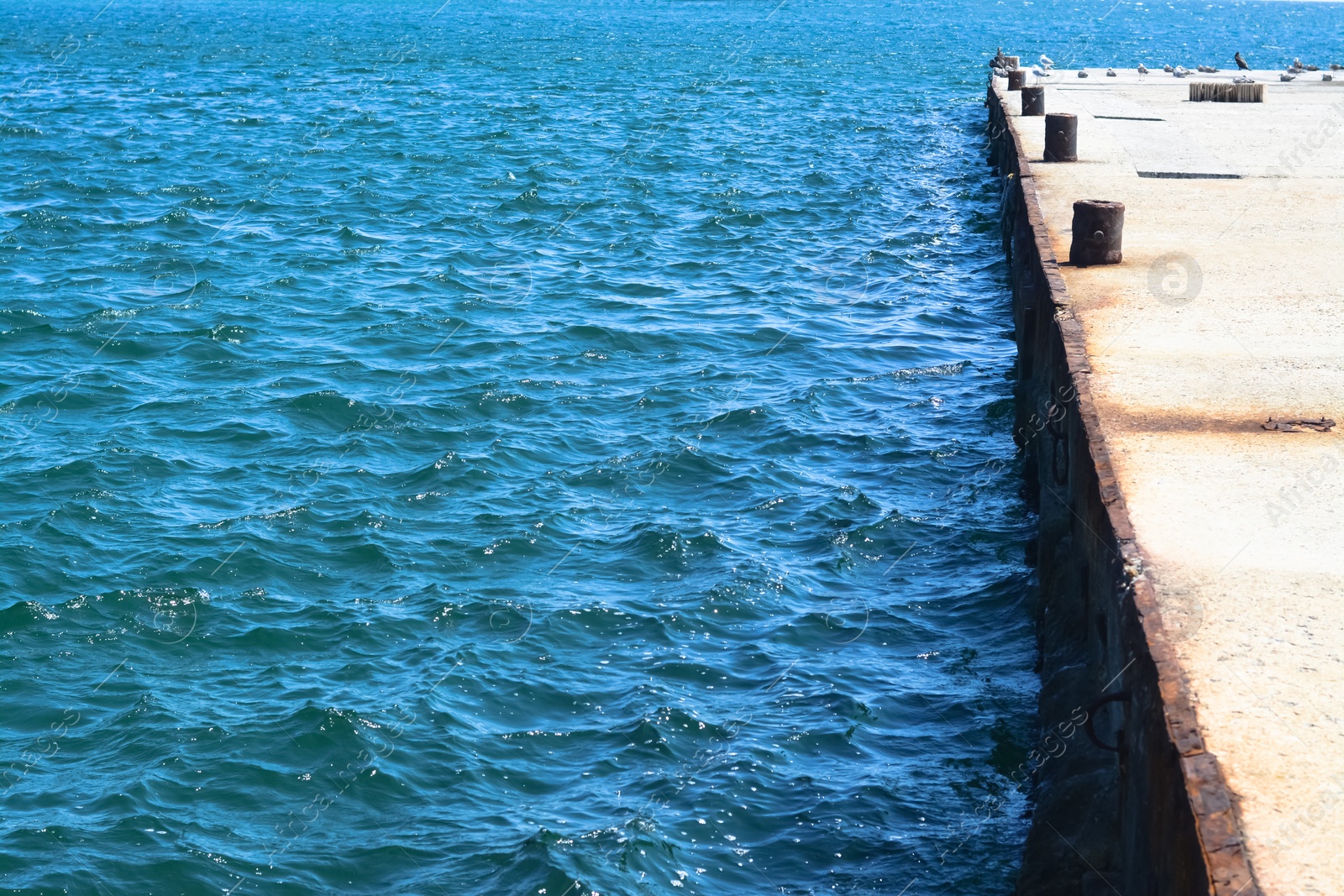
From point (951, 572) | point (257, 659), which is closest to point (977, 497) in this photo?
point (951, 572)

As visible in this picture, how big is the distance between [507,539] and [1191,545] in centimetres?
608

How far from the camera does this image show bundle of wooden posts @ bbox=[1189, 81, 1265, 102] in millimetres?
28375

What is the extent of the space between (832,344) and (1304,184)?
6.37 metres

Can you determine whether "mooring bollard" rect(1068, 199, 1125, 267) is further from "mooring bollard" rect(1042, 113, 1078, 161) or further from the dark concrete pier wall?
"mooring bollard" rect(1042, 113, 1078, 161)

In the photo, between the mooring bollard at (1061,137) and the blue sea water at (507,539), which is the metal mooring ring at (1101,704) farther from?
the mooring bollard at (1061,137)

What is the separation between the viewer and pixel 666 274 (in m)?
20.5

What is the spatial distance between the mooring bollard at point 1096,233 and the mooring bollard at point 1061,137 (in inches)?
280

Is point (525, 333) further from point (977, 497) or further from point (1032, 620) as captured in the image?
point (1032, 620)

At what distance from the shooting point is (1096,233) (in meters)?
13.0

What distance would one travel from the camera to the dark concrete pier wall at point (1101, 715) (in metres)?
5.02

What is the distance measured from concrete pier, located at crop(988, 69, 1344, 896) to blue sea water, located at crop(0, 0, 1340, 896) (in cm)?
95

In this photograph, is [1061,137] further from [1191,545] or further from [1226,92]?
[1191,545]

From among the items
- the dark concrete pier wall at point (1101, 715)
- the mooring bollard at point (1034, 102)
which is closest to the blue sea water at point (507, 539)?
the dark concrete pier wall at point (1101, 715)

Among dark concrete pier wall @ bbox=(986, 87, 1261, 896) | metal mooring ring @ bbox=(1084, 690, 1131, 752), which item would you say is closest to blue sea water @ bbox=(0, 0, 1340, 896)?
dark concrete pier wall @ bbox=(986, 87, 1261, 896)
